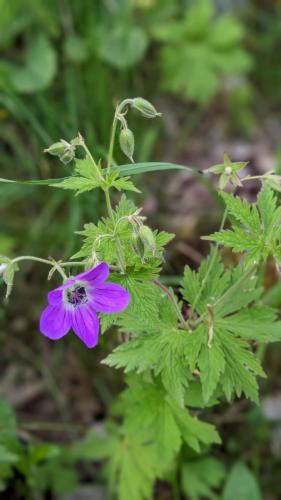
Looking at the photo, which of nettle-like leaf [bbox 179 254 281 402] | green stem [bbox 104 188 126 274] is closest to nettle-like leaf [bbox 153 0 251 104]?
nettle-like leaf [bbox 179 254 281 402]

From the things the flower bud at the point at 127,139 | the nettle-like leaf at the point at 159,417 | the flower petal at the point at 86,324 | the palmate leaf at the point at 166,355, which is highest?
the flower bud at the point at 127,139

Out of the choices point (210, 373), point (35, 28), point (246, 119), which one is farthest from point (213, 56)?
point (210, 373)

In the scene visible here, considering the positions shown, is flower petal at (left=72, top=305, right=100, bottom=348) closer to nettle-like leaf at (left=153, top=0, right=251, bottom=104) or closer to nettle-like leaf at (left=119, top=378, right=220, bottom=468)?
nettle-like leaf at (left=119, top=378, right=220, bottom=468)

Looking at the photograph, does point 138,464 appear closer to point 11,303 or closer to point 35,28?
point 11,303

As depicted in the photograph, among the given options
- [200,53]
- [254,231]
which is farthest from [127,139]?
[200,53]

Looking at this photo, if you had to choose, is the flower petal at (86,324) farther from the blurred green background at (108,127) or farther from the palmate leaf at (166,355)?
the blurred green background at (108,127)

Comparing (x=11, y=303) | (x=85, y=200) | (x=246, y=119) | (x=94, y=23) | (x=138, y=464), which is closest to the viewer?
(x=138, y=464)

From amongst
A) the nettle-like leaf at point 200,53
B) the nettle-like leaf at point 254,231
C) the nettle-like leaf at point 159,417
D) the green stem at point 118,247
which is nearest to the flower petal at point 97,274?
the green stem at point 118,247
